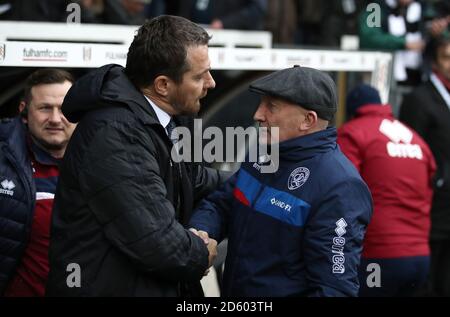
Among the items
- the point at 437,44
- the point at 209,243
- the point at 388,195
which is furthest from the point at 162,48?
the point at 437,44

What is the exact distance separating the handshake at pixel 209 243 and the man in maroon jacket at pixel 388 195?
2.05 m

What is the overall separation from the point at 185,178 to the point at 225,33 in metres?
2.36

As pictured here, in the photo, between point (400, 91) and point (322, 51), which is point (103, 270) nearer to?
point (322, 51)

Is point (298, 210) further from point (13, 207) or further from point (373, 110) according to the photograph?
point (373, 110)

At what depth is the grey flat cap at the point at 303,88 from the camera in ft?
10.9

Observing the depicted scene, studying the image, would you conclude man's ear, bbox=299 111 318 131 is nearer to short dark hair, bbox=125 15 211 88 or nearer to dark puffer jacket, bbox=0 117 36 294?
short dark hair, bbox=125 15 211 88

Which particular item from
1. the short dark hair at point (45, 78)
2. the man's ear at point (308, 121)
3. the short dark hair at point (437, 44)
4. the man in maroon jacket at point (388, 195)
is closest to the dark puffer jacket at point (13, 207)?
the short dark hair at point (45, 78)

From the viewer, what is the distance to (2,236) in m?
3.82

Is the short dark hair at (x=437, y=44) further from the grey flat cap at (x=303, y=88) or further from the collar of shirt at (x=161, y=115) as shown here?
the collar of shirt at (x=161, y=115)

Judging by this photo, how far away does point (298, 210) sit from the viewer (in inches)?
126

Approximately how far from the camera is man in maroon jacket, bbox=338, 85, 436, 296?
208 inches

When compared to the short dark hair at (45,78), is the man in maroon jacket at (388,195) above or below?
below

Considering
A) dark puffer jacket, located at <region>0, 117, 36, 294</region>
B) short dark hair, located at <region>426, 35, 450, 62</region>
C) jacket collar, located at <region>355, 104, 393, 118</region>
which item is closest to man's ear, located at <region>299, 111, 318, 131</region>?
dark puffer jacket, located at <region>0, 117, 36, 294</region>
